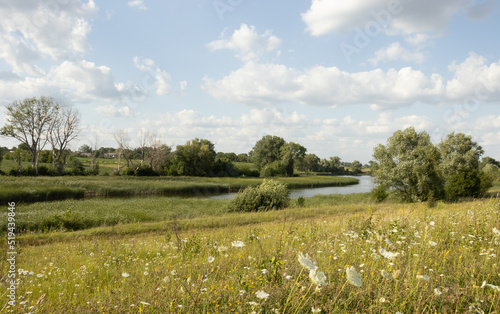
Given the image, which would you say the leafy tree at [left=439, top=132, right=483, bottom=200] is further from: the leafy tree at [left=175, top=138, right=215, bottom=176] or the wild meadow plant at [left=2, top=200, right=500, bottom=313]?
the leafy tree at [left=175, top=138, right=215, bottom=176]

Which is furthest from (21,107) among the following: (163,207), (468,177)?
(468,177)

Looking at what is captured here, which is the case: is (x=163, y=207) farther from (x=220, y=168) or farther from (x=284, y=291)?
(x=220, y=168)

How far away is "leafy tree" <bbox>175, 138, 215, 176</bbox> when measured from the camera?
197 ft

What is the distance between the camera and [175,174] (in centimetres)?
5738

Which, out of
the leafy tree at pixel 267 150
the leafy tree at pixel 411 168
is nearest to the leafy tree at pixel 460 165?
the leafy tree at pixel 411 168

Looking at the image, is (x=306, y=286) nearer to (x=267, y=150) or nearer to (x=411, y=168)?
(x=411, y=168)

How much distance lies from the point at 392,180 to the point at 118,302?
25.9 meters

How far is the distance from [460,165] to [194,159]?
48.9 meters

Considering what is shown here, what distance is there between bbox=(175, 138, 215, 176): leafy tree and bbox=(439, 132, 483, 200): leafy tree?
45.8 metres

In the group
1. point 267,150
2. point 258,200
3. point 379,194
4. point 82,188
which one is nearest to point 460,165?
point 379,194

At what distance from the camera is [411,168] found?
23219mm

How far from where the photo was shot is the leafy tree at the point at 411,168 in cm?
2331

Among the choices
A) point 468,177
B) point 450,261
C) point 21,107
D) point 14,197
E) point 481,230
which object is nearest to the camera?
point 450,261

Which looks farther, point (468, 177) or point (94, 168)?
point (94, 168)
